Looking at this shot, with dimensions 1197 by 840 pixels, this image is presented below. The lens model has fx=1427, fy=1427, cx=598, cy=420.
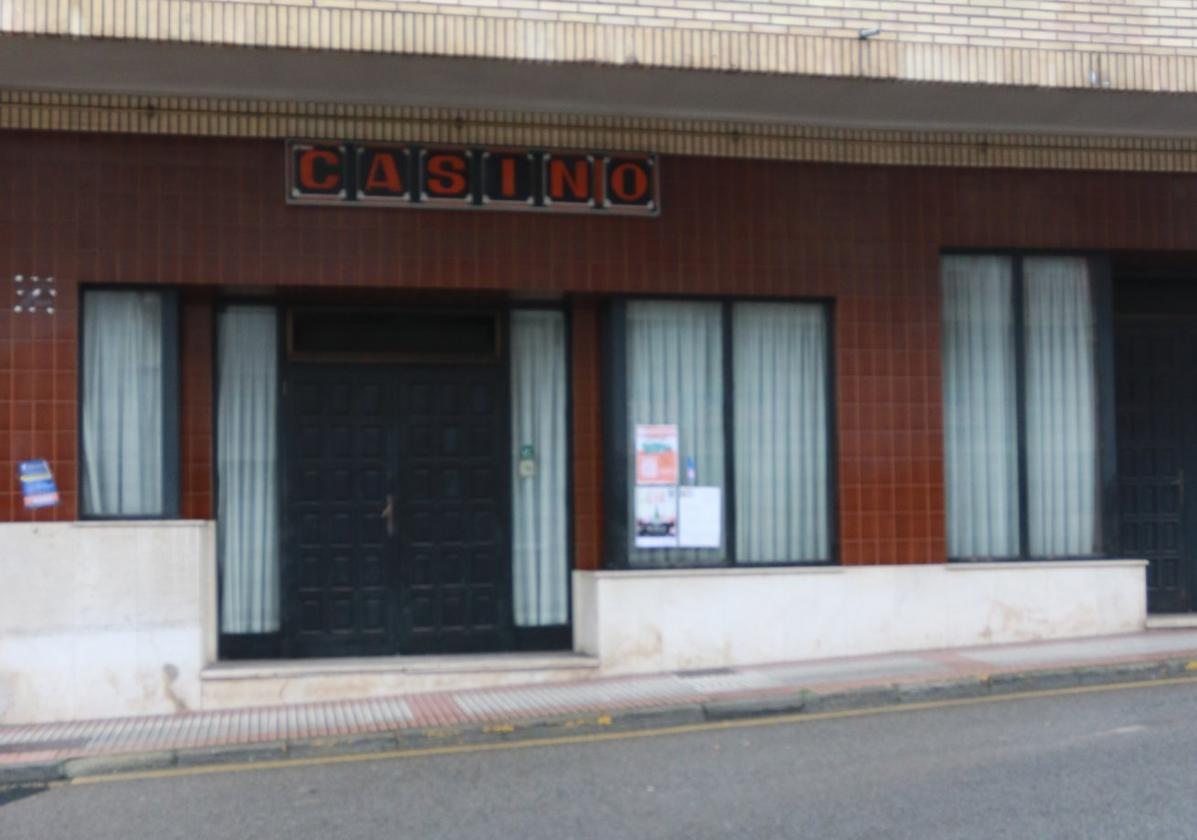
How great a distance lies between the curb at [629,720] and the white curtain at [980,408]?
190cm

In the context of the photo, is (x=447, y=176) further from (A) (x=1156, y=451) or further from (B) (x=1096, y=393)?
(A) (x=1156, y=451)

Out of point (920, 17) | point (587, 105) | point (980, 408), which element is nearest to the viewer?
point (920, 17)

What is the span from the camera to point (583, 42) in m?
9.88

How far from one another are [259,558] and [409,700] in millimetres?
1808

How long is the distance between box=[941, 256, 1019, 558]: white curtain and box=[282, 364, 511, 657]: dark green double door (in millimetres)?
3825

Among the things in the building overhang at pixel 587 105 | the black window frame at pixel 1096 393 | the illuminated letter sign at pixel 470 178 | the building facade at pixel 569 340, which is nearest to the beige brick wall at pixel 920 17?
the building facade at pixel 569 340

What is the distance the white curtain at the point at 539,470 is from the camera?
11773mm

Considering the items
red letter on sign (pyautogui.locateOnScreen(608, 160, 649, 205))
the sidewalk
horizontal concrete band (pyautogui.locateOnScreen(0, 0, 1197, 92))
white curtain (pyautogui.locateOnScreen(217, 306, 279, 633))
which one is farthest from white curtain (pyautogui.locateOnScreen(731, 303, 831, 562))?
white curtain (pyautogui.locateOnScreen(217, 306, 279, 633))

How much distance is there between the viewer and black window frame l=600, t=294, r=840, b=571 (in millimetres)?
11445

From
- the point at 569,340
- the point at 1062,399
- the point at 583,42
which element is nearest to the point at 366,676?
the point at 569,340

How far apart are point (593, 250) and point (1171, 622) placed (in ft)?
19.6

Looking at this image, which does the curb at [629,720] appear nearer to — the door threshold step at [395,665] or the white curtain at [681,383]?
the door threshold step at [395,665]

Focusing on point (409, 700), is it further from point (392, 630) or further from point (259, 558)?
point (259, 558)

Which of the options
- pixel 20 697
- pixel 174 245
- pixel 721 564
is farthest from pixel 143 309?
pixel 721 564
